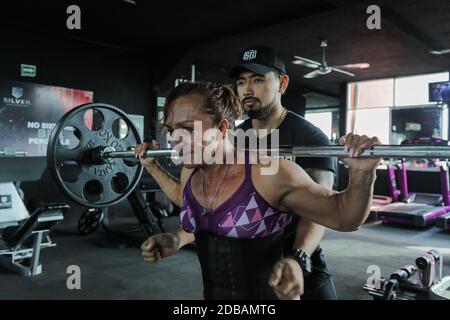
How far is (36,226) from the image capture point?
341cm

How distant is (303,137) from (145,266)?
2.65 metres

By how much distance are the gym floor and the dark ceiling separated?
8.53 feet

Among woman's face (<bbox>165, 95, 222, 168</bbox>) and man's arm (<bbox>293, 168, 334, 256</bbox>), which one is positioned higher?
woman's face (<bbox>165, 95, 222, 168</bbox>)

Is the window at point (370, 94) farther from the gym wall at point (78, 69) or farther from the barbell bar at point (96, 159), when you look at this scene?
the barbell bar at point (96, 159)

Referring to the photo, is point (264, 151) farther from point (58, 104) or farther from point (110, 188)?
point (58, 104)

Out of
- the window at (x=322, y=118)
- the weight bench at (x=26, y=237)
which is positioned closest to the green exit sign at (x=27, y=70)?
the weight bench at (x=26, y=237)

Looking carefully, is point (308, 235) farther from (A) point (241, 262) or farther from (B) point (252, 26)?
(B) point (252, 26)

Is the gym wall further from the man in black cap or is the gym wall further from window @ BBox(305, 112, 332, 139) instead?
window @ BBox(305, 112, 332, 139)

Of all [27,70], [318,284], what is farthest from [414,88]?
[318,284]

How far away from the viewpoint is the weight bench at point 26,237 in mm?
3311

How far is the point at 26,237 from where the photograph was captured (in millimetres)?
3453

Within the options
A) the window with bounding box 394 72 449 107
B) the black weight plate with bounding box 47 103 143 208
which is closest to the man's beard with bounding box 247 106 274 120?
the black weight plate with bounding box 47 103 143 208

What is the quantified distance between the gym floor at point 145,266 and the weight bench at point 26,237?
9cm

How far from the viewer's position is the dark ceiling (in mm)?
4324
